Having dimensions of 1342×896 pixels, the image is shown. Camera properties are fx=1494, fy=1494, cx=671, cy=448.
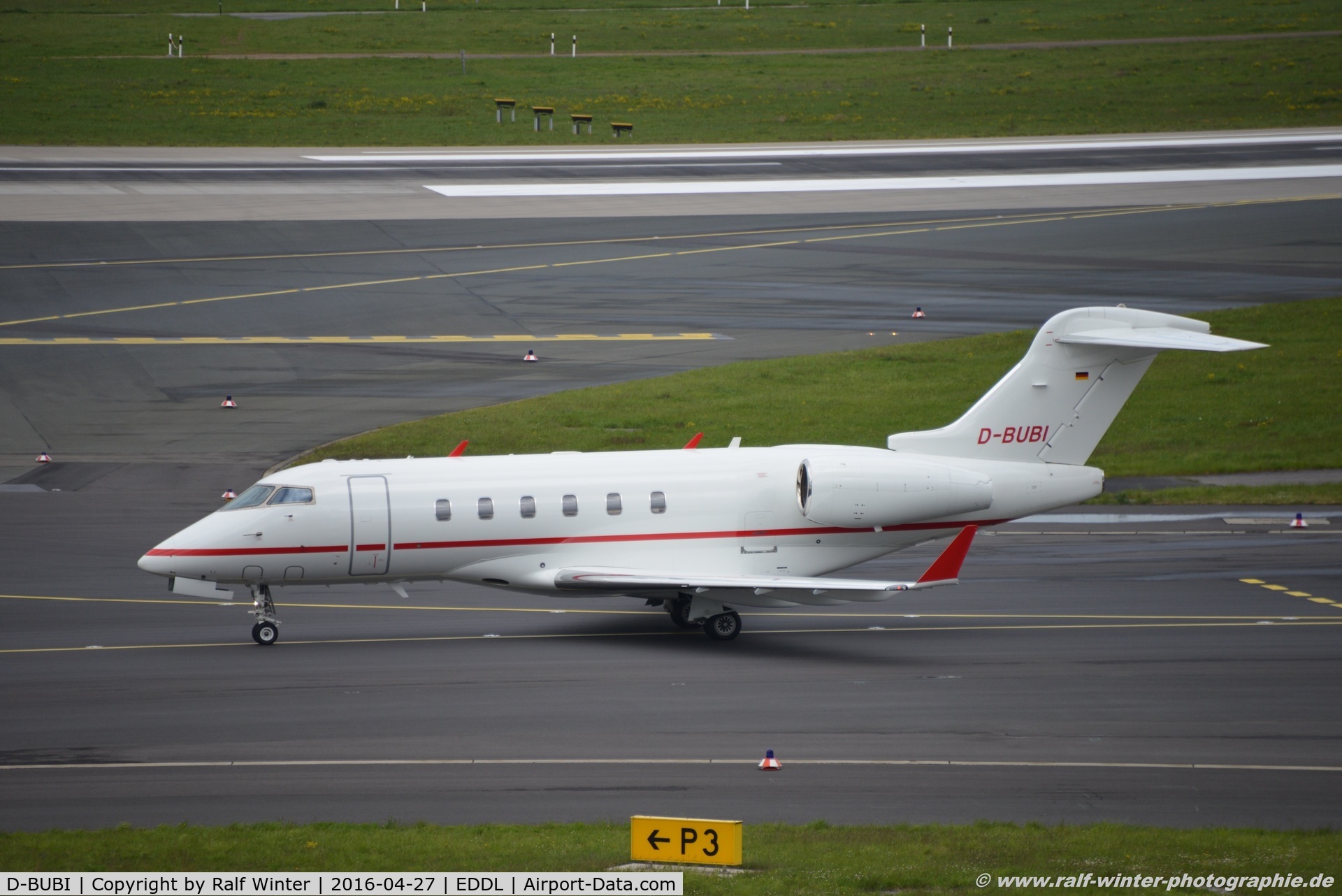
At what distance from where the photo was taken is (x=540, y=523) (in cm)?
2597

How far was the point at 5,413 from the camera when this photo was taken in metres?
40.9

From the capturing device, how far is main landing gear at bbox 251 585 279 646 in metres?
25.5

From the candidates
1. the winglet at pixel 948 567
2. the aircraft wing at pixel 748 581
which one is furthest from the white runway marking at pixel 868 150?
the winglet at pixel 948 567

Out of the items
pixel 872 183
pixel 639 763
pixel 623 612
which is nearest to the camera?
pixel 639 763

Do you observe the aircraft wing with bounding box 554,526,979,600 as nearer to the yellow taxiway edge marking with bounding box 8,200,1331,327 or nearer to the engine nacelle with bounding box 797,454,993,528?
the engine nacelle with bounding box 797,454,993,528

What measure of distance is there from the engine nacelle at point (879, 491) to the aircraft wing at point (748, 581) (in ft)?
2.58

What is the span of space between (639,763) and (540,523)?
7.04m

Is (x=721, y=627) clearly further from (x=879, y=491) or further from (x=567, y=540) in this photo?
(x=879, y=491)

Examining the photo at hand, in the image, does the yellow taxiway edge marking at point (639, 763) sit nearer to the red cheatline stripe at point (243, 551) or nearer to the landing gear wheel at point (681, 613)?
the red cheatline stripe at point (243, 551)

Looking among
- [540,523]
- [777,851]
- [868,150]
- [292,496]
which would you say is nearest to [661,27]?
[868,150]

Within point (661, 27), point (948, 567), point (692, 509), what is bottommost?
point (948, 567)

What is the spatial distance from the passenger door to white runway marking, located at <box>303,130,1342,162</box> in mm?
52246

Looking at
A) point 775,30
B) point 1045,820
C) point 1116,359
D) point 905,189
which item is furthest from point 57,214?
point 775,30

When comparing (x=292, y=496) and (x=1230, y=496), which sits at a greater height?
(x=292, y=496)
